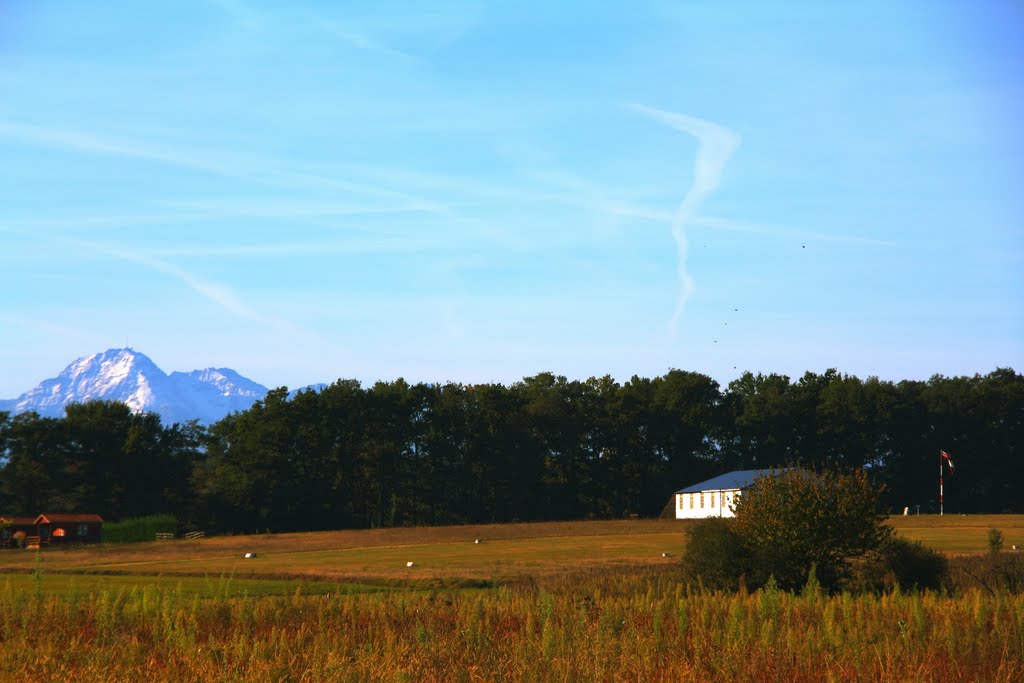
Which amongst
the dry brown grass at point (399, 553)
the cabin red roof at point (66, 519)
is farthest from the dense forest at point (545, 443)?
the dry brown grass at point (399, 553)

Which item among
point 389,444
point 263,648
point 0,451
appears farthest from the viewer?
point 389,444

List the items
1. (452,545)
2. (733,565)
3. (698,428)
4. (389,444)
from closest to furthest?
(733,565) < (452,545) < (389,444) < (698,428)

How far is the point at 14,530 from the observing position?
335 ft

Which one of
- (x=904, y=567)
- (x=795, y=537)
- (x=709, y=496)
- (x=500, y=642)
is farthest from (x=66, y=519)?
(x=500, y=642)

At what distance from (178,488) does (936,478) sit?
3408 inches

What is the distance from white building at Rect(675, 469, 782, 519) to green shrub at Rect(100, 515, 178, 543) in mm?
51690

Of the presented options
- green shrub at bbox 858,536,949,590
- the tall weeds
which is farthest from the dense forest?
the tall weeds

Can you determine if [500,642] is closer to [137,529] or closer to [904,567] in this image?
[904,567]

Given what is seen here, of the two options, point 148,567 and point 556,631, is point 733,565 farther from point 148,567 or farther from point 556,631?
point 148,567

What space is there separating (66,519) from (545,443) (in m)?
53.9

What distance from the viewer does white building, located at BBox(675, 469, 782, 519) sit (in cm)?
11231

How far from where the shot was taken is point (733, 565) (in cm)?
3622

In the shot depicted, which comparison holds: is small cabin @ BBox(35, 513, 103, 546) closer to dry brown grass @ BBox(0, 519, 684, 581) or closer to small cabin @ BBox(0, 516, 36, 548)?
small cabin @ BBox(0, 516, 36, 548)

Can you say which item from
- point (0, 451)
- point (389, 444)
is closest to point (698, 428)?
point (389, 444)
